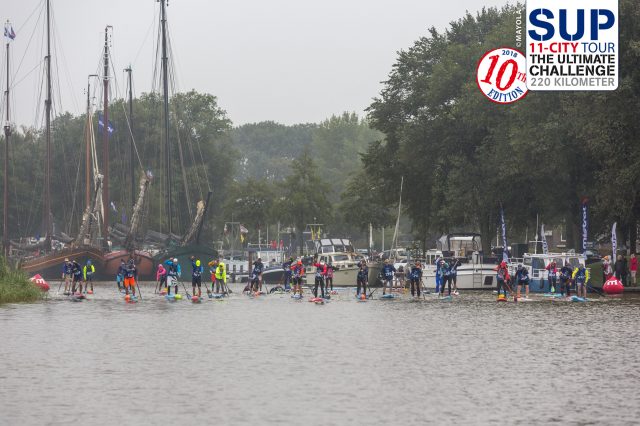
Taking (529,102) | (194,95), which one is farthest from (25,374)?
(194,95)

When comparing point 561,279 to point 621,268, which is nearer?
point 561,279

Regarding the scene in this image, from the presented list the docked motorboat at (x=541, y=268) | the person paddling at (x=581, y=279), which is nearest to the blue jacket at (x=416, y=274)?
the person paddling at (x=581, y=279)

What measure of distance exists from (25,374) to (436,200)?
203ft

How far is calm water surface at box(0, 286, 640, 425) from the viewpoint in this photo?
15102 mm

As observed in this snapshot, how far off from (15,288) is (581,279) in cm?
2312

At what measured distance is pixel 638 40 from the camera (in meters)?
51.4

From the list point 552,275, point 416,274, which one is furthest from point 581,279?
point 416,274

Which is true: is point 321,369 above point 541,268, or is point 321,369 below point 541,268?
below

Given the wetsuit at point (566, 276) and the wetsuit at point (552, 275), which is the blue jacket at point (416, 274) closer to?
the wetsuit at point (566, 276)

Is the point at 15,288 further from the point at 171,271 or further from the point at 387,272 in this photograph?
the point at 387,272

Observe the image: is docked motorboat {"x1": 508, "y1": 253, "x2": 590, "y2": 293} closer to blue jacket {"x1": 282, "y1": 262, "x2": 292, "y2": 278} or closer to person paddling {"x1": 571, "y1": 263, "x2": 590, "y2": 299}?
person paddling {"x1": 571, "y1": 263, "x2": 590, "y2": 299}
